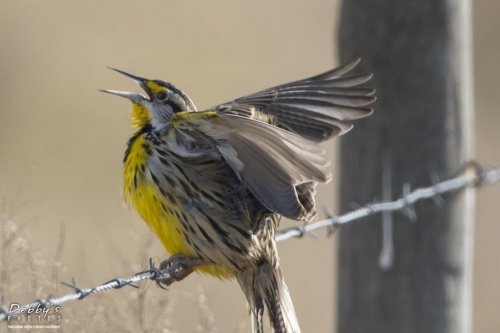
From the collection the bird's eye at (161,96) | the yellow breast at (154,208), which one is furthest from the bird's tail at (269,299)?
the bird's eye at (161,96)

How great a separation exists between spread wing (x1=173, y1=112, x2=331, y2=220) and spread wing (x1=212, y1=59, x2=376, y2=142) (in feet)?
0.54

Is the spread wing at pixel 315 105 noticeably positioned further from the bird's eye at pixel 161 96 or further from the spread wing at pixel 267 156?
the bird's eye at pixel 161 96

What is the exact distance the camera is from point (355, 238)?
4.02 meters

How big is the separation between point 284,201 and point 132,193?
31.6 inches

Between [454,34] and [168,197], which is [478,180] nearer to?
[454,34]

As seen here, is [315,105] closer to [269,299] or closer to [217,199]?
[217,199]

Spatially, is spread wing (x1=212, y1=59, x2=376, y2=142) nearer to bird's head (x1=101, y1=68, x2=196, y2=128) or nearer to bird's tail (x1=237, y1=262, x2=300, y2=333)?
bird's head (x1=101, y1=68, x2=196, y2=128)

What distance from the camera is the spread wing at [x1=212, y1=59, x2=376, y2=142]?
4027 millimetres

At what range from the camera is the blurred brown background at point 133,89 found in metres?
7.99

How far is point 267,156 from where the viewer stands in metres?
3.66

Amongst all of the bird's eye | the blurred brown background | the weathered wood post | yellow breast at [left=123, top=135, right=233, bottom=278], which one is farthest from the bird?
the blurred brown background

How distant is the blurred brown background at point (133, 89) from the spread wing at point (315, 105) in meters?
2.09

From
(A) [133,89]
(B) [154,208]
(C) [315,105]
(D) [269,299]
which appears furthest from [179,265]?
(A) [133,89]

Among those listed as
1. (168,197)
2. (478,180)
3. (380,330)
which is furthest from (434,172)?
(168,197)
